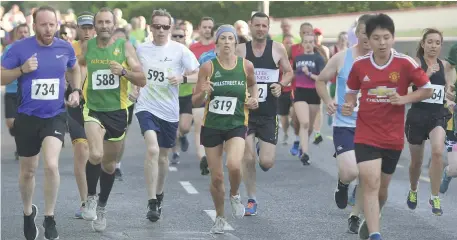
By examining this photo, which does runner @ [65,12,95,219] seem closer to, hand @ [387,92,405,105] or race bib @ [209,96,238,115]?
race bib @ [209,96,238,115]

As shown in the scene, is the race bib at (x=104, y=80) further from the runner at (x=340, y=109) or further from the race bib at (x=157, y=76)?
the runner at (x=340, y=109)

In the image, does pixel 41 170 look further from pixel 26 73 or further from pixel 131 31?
pixel 131 31

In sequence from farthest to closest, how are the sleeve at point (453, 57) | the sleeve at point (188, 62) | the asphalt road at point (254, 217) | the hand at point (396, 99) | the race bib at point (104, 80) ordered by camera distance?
1. the sleeve at point (188, 62)
2. the sleeve at point (453, 57)
3. the race bib at point (104, 80)
4. the asphalt road at point (254, 217)
5. the hand at point (396, 99)

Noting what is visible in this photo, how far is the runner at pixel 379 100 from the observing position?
9312mm

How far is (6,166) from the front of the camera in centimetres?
1722

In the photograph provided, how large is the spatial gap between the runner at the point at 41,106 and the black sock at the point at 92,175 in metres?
0.92

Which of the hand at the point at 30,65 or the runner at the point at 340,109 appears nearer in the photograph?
the hand at the point at 30,65

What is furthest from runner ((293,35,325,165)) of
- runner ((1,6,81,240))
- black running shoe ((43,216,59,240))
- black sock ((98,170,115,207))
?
black running shoe ((43,216,59,240))

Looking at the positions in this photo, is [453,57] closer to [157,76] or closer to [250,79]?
[250,79]

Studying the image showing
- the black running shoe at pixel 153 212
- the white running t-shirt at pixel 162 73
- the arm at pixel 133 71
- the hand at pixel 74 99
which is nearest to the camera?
the hand at pixel 74 99

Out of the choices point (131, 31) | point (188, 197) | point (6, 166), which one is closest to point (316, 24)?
point (131, 31)

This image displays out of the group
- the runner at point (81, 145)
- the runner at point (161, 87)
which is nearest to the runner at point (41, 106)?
the runner at point (81, 145)

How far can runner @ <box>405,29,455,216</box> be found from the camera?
478 inches

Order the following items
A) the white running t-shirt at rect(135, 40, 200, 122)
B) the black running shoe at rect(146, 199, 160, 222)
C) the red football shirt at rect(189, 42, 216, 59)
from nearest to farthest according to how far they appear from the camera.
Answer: the black running shoe at rect(146, 199, 160, 222) → the white running t-shirt at rect(135, 40, 200, 122) → the red football shirt at rect(189, 42, 216, 59)
